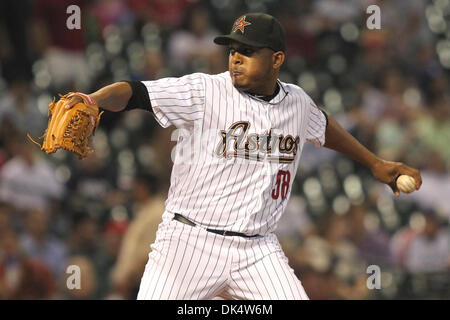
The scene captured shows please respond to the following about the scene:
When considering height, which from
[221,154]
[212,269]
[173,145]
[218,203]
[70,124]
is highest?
[70,124]

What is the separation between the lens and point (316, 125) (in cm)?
273

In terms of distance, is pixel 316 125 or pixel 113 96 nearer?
pixel 113 96

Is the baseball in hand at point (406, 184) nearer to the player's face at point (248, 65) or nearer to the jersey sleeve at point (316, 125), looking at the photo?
the jersey sleeve at point (316, 125)

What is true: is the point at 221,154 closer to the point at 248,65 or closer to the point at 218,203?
the point at 218,203

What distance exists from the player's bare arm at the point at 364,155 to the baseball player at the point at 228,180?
369mm

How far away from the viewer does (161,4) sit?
6109mm

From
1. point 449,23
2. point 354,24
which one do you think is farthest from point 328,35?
point 449,23

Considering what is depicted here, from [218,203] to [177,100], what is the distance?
0.38 metres

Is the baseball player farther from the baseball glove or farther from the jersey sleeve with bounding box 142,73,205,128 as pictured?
the baseball glove

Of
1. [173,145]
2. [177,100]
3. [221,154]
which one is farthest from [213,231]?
[173,145]

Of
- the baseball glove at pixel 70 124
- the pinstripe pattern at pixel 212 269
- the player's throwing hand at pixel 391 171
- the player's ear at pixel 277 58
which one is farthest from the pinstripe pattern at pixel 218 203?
the player's throwing hand at pixel 391 171

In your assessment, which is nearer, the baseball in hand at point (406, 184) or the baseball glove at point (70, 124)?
the baseball glove at point (70, 124)

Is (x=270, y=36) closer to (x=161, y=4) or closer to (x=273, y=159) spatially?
(x=273, y=159)

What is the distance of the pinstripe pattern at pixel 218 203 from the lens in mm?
2348
